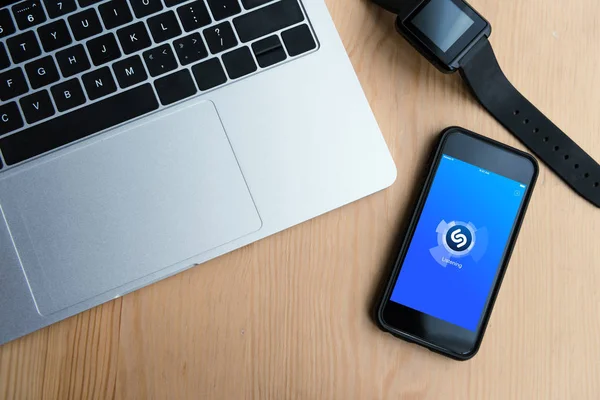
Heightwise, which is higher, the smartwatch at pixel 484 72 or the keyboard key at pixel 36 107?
the keyboard key at pixel 36 107

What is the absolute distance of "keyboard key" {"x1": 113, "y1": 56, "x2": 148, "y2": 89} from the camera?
0.45m

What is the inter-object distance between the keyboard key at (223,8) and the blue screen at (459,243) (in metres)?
0.22

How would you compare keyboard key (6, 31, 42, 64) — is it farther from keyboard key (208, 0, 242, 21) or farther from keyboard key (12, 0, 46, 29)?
keyboard key (208, 0, 242, 21)

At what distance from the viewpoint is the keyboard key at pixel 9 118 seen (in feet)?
1.45

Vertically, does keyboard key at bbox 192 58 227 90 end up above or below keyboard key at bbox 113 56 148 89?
below

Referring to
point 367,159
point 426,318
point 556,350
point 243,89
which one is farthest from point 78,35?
point 556,350

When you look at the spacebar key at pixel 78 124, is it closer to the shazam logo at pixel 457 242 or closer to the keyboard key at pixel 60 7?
the keyboard key at pixel 60 7

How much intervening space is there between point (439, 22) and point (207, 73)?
0.68 ft

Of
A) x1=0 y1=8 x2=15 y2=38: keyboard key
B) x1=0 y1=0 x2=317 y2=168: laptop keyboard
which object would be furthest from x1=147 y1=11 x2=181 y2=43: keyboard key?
x1=0 y1=8 x2=15 y2=38: keyboard key

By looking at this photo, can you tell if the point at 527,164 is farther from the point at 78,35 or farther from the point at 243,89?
the point at 78,35

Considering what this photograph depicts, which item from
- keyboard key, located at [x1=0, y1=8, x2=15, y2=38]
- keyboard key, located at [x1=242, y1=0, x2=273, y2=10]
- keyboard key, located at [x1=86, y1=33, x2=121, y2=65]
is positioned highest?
keyboard key, located at [x1=0, y1=8, x2=15, y2=38]

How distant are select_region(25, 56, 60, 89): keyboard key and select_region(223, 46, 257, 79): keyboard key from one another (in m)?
0.14

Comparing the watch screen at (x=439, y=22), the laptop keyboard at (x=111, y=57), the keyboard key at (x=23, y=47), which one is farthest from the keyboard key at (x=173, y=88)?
the watch screen at (x=439, y=22)

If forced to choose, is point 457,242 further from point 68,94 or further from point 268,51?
point 68,94
